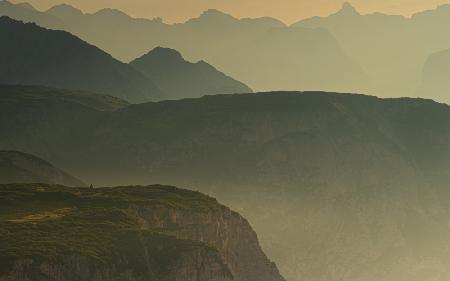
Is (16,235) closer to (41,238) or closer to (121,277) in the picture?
(41,238)

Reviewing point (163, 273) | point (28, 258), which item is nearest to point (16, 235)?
point (28, 258)

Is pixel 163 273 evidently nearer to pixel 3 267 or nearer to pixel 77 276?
pixel 77 276

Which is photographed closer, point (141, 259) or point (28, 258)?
point (28, 258)

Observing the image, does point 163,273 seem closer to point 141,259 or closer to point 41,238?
point 141,259

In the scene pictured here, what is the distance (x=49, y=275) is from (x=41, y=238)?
17.6 meters

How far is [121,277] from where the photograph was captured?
19288 centimetres

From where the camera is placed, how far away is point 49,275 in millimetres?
182625

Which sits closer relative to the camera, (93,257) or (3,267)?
(3,267)

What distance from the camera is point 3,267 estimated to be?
176m

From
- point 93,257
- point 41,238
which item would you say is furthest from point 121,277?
point 41,238

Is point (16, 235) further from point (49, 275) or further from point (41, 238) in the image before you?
point (49, 275)

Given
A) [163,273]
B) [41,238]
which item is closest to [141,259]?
[163,273]

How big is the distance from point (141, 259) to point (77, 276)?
15752 millimetres

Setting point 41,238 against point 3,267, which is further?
point 41,238
